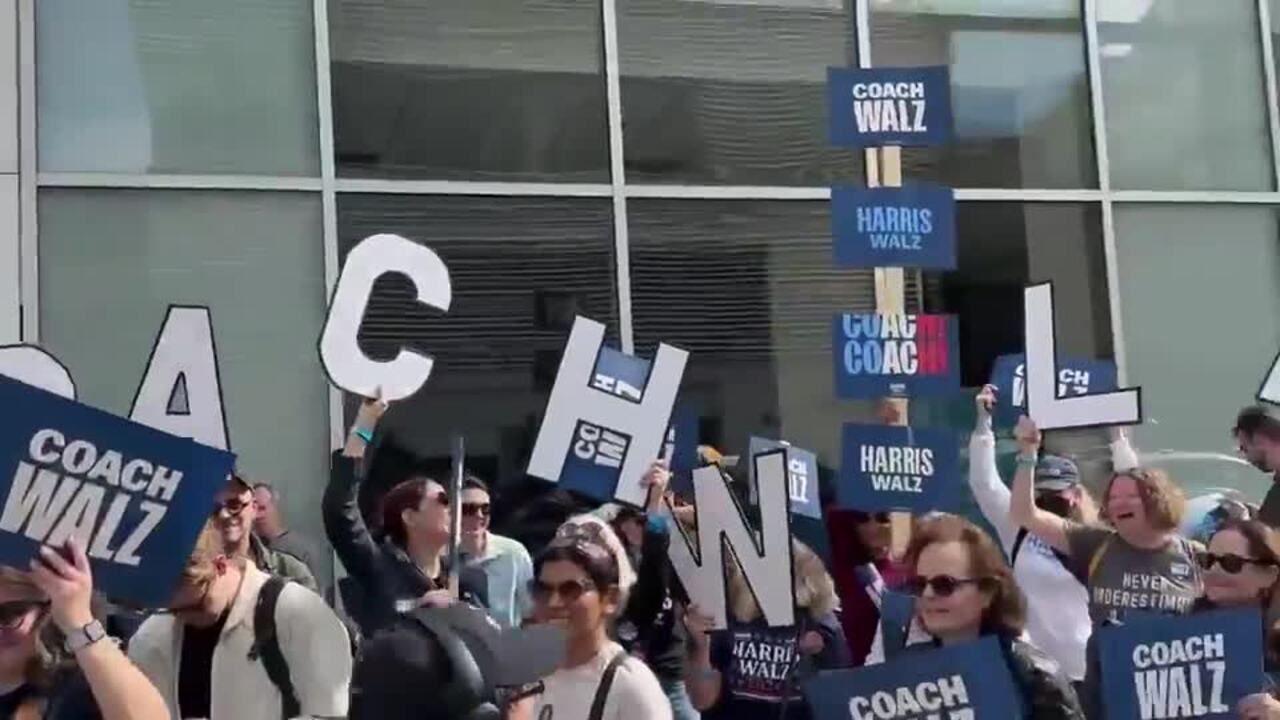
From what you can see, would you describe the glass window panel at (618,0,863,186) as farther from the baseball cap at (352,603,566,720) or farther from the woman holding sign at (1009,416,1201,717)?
the baseball cap at (352,603,566,720)

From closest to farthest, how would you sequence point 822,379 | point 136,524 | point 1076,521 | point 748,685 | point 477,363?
point 136,524
point 748,685
point 1076,521
point 477,363
point 822,379

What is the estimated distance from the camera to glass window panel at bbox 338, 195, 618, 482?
7.91 m

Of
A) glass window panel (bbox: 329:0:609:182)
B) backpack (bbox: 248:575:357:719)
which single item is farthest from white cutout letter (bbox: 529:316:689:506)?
glass window panel (bbox: 329:0:609:182)

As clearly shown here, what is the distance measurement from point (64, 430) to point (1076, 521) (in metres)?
3.68

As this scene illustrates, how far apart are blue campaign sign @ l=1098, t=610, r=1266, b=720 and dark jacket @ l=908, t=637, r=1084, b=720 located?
39 cm

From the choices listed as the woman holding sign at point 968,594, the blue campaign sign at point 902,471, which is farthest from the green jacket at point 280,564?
the woman holding sign at point 968,594

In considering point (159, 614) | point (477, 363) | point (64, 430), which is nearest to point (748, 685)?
point (159, 614)

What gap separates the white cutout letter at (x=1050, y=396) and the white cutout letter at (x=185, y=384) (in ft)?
9.61

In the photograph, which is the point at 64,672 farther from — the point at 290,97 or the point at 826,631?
the point at 290,97

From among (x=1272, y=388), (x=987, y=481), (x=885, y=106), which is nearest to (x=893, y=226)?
(x=885, y=106)

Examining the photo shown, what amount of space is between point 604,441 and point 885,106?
187 centimetres

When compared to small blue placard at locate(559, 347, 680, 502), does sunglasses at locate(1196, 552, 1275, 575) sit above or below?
below

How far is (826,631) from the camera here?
16.9ft

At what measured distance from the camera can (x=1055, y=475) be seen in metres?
5.75
